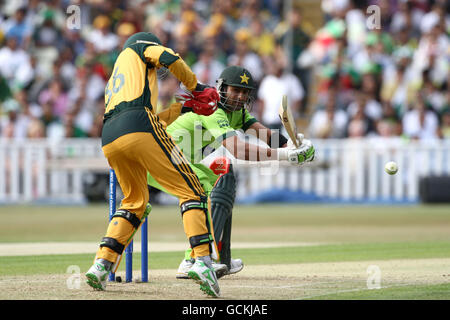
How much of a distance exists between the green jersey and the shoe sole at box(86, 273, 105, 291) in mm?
1699

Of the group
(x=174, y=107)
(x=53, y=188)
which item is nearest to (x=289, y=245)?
(x=174, y=107)

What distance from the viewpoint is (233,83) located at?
8031 millimetres

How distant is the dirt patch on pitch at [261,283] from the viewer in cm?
673

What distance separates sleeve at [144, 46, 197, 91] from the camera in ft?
21.7

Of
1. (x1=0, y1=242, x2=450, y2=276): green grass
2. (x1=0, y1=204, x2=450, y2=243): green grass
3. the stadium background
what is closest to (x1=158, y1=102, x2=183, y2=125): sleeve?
(x1=0, y1=242, x2=450, y2=276): green grass

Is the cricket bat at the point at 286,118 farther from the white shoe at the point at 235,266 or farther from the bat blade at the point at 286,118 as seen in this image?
the white shoe at the point at 235,266

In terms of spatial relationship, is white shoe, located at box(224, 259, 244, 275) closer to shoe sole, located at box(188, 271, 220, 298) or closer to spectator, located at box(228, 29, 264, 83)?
shoe sole, located at box(188, 271, 220, 298)

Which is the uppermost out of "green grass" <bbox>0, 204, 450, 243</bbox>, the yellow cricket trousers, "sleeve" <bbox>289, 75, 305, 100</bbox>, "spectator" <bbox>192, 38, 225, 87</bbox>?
"spectator" <bbox>192, 38, 225, 87</bbox>

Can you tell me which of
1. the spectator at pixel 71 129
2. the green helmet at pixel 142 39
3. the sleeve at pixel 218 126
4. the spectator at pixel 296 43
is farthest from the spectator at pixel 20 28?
the green helmet at pixel 142 39

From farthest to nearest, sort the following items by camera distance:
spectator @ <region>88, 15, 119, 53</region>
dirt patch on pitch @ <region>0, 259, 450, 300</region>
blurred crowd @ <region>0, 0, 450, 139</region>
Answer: spectator @ <region>88, 15, 119, 53</region> < blurred crowd @ <region>0, 0, 450, 139</region> < dirt patch on pitch @ <region>0, 259, 450, 300</region>

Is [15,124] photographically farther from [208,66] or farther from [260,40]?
[260,40]

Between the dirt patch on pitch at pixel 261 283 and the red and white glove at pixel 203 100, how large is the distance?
150 cm

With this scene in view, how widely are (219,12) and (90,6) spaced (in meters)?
3.35

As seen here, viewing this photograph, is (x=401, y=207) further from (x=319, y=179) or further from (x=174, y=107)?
(x=174, y=107)
